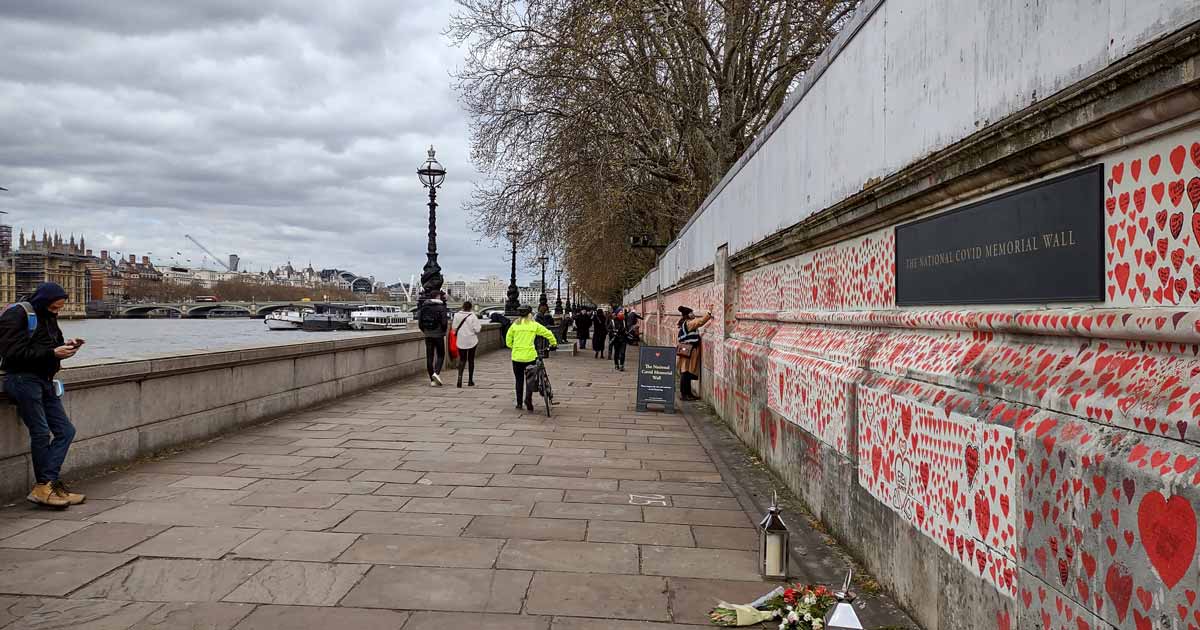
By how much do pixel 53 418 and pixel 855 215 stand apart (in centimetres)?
563

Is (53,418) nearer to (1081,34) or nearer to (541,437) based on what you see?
(541,437)

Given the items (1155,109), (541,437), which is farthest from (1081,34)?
(541,437)

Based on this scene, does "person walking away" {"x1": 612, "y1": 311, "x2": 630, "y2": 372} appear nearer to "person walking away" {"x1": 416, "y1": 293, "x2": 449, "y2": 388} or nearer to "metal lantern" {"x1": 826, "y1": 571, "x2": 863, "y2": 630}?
"person walking away" {"x1": 416, "y1": 293, "x2": 449, "y2": 388}

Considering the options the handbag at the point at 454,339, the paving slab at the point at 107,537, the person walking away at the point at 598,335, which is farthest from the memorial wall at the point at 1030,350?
the person walking away at the point at 598,335

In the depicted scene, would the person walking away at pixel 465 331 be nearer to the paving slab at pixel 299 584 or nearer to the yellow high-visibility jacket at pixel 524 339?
the yellow high-visibility jacket at pixel 524 339

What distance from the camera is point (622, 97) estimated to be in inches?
779

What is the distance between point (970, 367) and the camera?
331 cm

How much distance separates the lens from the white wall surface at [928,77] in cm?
250

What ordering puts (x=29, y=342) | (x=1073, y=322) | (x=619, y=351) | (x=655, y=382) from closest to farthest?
(x=1073, y=322), (x=29, y=342), (x=655, y=382), (x=619, y=351)

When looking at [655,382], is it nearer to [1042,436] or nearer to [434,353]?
[434,353]

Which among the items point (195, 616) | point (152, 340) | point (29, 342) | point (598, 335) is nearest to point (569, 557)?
point (195, 616)

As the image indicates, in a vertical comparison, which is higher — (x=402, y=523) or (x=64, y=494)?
(x=64, y=494)

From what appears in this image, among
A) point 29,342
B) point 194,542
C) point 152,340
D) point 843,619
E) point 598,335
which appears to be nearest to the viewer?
point 843,619

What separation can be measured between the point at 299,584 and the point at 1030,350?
356 cm
